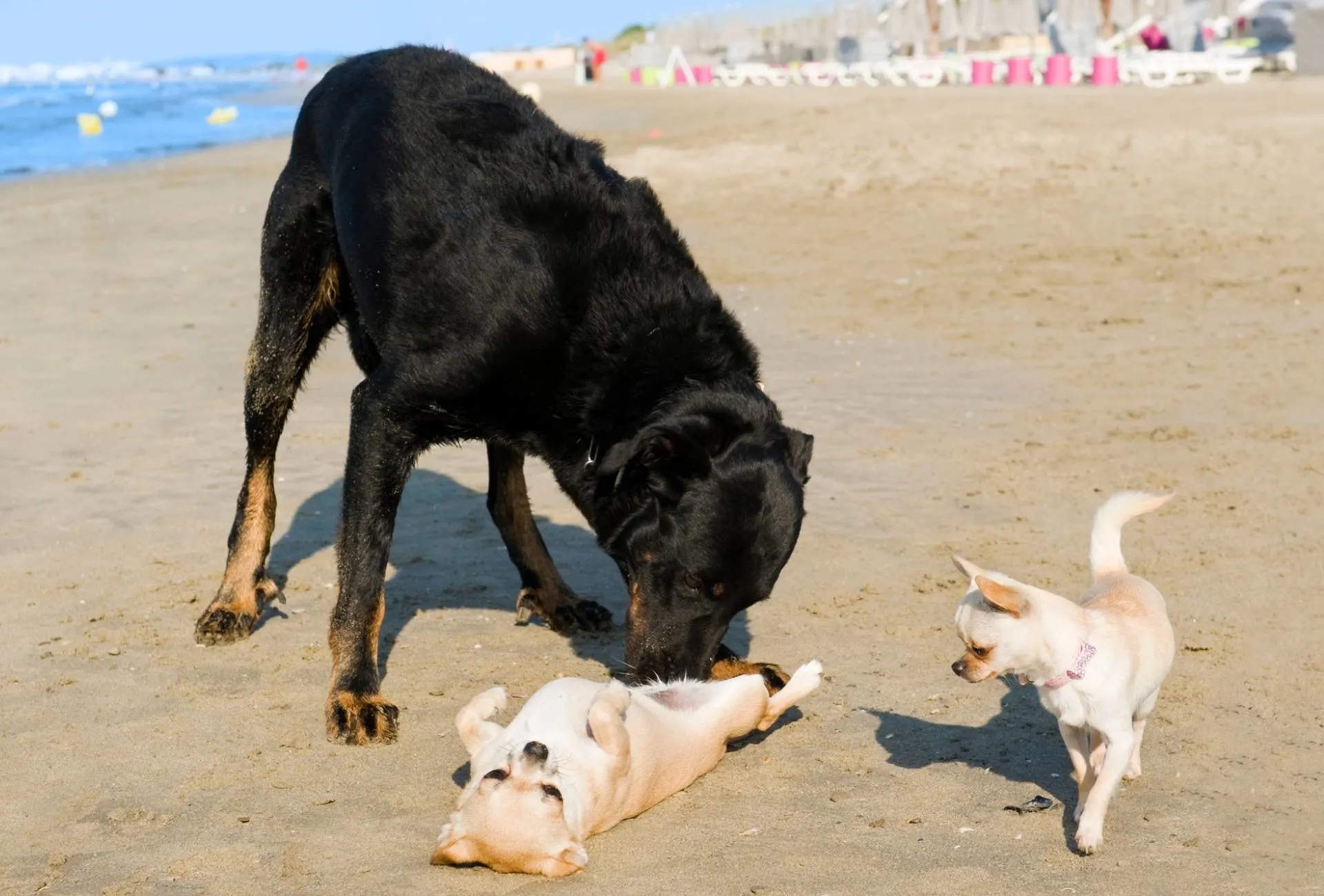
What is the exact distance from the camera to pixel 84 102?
47.8m

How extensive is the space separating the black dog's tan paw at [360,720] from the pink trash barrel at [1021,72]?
3254 centimetres

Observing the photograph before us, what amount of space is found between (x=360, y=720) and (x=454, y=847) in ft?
3.20

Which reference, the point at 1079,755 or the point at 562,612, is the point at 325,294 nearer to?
the point at 562,612

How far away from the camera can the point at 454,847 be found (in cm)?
328

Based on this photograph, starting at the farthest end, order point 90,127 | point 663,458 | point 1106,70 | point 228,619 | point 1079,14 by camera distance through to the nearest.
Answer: point 1079,14
point 90,127
point 1106,70
point 228,619
point 663,458

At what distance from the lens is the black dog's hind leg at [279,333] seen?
17.5ft

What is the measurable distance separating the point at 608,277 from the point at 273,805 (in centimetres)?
181

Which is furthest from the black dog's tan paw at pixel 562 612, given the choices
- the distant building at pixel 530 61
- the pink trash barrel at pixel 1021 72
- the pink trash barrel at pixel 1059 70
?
the distant building at pixel 530 61

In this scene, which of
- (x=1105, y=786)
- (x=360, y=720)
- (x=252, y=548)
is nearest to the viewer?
(x=1105, y=786)

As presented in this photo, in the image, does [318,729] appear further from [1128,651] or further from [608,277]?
[1128,651]

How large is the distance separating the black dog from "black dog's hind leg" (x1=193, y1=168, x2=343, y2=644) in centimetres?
1

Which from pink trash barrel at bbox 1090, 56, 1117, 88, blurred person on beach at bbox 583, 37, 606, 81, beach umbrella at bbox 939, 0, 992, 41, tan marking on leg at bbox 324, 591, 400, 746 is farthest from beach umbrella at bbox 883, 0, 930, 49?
tan marking on leg at bbox 324, 591, 400, 746

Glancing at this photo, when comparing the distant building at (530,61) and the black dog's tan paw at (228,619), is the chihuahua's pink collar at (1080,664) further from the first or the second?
the distant building at (530,61)

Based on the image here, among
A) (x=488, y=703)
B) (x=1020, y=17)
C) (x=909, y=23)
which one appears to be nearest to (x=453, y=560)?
(x=488, y=703)
